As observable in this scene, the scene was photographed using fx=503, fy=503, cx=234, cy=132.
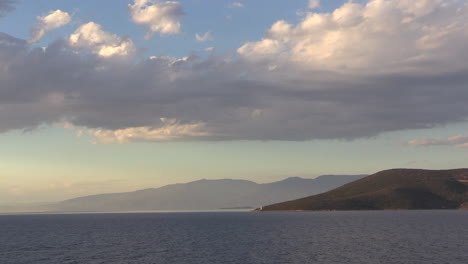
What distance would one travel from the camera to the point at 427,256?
10369 centimetres

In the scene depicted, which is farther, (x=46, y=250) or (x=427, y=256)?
(x=46, y=250)

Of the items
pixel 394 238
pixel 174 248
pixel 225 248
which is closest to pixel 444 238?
pixel 394 238

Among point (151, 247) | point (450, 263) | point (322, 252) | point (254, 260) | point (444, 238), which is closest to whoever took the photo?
point (450, 263)

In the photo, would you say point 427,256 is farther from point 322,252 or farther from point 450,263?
point 322,252

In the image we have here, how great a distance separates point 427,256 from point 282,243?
42577 millimetres

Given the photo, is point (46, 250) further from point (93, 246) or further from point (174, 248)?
point (174, 248)

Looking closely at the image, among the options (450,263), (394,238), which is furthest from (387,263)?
(394,238)

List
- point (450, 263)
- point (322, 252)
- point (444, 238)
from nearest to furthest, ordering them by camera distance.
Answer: point (450, 263) → point (322, 252) → point (444, 238)

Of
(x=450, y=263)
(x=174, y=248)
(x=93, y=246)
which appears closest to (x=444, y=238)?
(x=450, y=263)

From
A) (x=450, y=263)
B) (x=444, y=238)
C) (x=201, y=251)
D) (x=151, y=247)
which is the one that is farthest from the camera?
(x=444, y=238)

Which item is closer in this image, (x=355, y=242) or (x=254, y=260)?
(x=254, y=260)

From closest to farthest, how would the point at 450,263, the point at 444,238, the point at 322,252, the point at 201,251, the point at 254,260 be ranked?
the point at 450,263 < the point at 254,260 < the point at 322,252 < the point at 201,251 < the point at 444,238

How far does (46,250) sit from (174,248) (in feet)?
104

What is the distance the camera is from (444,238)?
143m
